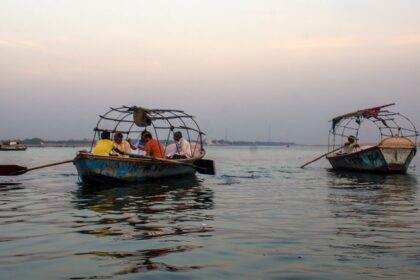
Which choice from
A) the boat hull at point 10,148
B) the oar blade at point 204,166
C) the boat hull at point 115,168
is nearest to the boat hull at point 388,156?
the oar blade at point 204,166

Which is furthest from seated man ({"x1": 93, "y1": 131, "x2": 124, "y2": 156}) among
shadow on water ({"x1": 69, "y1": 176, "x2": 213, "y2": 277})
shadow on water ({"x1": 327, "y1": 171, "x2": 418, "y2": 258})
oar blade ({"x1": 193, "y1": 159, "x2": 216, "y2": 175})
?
shadow on water ({"x1": 327, "y1": 171, "x2": 418, "y2": 258})

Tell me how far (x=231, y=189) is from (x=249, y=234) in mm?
8767

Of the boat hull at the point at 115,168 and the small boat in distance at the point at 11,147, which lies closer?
the boat hull at the point at 115,168

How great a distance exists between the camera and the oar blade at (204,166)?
20781 mm

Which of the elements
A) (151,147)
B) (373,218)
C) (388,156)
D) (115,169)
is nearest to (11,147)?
(151,147)

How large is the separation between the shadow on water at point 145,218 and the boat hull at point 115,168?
36 centimetres

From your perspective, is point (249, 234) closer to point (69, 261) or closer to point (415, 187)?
point (69, 261)

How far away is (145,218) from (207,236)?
2.41 m

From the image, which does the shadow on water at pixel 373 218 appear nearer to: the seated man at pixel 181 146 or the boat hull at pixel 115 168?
the boat hull at pixel 115 168

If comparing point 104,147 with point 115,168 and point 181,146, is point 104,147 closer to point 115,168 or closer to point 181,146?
point 115,168

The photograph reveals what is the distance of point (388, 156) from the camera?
24453mm

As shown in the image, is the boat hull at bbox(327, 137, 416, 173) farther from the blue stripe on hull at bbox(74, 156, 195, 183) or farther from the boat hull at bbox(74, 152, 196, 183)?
the blue stripe on hull at bbox(74, 156, 195, 183)

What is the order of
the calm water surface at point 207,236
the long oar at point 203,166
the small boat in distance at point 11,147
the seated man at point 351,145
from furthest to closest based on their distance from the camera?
1. the small boat in distance at point 11,147
2. the seated man at point 351,145
3. the long oar at point 203,166
4. the calm water surface at point 207,236

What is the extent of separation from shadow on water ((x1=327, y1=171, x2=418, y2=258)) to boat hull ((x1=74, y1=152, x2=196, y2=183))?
6591 mm
